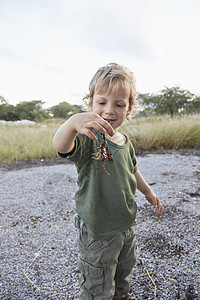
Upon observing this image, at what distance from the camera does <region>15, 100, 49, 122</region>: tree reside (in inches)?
1094

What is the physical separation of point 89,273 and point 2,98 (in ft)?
85.3

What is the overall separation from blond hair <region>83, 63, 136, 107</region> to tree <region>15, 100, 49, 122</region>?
88.2 ft

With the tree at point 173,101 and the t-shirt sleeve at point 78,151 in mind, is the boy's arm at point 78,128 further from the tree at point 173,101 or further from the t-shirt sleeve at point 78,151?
the tree at point 173,101

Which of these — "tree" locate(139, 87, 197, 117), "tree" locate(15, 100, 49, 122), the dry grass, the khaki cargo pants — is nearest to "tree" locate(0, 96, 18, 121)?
"tree" locate(15, 100, 49, 122)

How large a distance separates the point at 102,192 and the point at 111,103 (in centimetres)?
46

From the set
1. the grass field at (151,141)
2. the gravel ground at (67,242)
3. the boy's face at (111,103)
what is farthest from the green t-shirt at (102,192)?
the grass field at (151,141)

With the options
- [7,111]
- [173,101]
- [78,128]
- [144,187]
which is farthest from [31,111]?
[78,128]

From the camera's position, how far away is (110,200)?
3.83 feet

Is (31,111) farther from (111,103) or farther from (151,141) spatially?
(111,103)

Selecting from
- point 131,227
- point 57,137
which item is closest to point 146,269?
point 131,227

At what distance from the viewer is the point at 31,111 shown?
1113 inches

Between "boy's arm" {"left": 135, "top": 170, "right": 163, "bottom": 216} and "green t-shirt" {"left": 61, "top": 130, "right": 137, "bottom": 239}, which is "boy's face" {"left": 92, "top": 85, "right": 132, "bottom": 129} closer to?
"green t-shirt" {"left": 61, "top": 130, "right": 137, "bottom": 239}

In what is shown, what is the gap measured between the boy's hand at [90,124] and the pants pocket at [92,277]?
755 millimetres

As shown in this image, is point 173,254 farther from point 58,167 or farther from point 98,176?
point 58,167
